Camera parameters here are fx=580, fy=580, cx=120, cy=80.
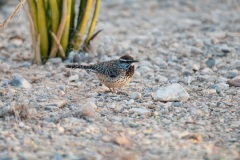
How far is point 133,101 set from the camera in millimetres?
7242

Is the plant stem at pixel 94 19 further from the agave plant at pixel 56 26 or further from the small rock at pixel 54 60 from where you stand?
the small rock at pixel 54 60

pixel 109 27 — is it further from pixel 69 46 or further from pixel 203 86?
pixel 203 86

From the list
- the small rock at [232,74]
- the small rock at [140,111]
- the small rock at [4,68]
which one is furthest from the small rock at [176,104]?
the small rock at [4,68]

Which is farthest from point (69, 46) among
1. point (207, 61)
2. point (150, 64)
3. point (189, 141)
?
point (189, 141)

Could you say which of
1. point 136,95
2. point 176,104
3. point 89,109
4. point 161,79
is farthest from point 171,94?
point 89,109

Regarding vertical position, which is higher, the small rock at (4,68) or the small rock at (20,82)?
the small rock at (4,68)

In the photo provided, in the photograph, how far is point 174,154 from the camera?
18.1ft

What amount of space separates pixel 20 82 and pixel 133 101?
1.58 meters

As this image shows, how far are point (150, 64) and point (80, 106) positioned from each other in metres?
2.47

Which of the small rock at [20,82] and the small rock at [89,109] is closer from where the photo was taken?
the small rock at [89,109]

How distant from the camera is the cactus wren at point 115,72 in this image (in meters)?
7.75

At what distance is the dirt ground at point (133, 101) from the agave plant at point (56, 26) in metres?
0.23

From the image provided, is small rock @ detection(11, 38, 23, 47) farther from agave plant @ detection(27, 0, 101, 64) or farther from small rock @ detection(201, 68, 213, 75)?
small rock @ detection(201, 68, 213, 75)

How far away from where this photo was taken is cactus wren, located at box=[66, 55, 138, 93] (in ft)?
25.4
